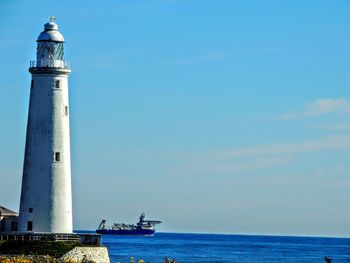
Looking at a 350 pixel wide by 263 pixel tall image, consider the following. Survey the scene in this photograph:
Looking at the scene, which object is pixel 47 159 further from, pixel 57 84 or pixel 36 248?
pixel 36 248

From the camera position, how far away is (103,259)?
6544 centimetres

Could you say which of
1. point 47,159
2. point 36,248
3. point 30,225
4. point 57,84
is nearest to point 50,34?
point 57,84

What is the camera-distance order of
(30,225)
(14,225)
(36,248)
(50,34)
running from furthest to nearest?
(14,225), (50,34), (30,225), (36,248)

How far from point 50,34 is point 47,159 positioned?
8.34 meters

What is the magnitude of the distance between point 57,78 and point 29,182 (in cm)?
669

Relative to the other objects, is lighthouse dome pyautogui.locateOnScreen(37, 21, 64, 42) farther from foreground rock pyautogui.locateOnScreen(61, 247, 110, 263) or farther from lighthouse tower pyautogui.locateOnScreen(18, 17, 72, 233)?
A: foreground rock pyautogui.locateOnScreen(61, 247, 110, 263)

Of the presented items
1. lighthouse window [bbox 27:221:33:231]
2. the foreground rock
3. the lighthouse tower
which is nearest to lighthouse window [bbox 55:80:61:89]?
the lighthouse tower

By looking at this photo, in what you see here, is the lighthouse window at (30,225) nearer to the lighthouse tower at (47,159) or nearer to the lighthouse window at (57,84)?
the lighthouse tower at (47,159)

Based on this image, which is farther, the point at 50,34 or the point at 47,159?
the point at 50,34

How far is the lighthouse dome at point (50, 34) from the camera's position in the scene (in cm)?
6775

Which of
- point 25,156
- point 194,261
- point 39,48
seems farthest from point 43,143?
point 194,261

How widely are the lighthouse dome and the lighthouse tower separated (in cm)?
250

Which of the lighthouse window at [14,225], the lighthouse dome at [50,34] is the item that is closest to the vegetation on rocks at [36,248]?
the lighthouse window at [14,225]

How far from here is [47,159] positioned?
65.2 meters
